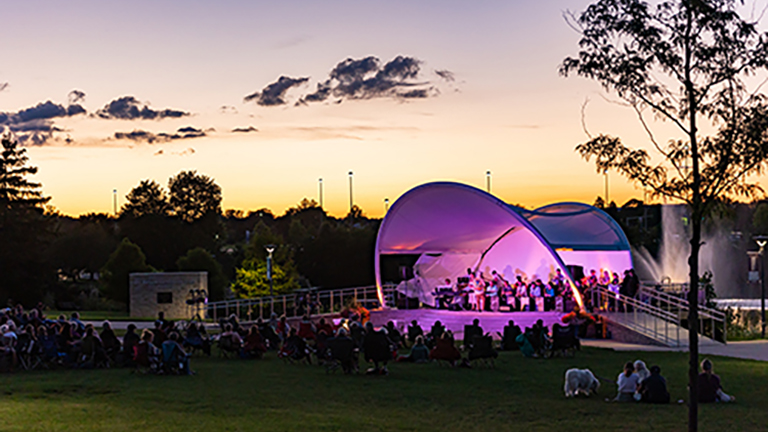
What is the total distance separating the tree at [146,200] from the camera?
81.1 meters

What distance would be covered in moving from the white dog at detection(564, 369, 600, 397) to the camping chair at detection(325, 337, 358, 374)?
15.0 feet

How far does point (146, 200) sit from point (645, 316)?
2570 inches

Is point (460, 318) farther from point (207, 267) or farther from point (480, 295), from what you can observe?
point (207, 267)

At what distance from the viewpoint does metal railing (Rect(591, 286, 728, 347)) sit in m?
22.8

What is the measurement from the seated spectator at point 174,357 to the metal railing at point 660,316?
13.1m

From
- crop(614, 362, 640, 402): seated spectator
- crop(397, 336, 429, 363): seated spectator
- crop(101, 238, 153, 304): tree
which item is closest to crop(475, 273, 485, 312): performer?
crop(397, 336, 429, 363): seated spectator

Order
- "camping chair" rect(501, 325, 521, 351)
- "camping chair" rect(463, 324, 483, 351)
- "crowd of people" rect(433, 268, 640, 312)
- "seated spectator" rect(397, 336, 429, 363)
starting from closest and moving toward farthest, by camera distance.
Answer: "seated spectator" rect(397, 336, 429, 363) → "camping chair" rect(463, 324, 483, 351) → "camping chair" rect(501, 325, 521, 351) → "crowd of people" rect(433, 268, 640, 312)

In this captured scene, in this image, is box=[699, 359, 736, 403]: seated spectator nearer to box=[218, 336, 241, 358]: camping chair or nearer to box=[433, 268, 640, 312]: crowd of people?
box=[218, 336, 241, 358]: camping chair

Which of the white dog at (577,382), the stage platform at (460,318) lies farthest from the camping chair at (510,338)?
the white dog at (577,382)

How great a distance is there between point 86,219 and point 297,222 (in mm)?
38982

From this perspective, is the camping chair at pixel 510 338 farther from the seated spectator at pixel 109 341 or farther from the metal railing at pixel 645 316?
the seated spectator at pixel 109 341

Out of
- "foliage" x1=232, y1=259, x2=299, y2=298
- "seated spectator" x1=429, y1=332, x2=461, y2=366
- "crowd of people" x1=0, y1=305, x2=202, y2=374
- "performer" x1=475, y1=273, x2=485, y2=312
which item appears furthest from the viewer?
"foliage" x1=232, y1=259, x2=299, y2=298

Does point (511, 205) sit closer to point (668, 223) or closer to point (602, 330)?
point (602, 330)

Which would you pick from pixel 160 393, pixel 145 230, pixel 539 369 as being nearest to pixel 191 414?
pixel 160 393
